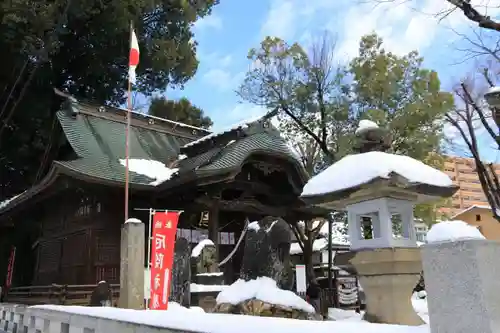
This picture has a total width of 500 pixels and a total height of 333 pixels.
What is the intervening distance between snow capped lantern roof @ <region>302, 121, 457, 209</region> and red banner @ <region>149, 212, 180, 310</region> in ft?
9.65

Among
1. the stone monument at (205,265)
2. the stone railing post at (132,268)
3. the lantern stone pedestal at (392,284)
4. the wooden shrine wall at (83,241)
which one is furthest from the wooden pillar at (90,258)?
the lantern stone pedestal at (392,284)

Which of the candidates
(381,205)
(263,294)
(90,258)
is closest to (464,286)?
(381,205)

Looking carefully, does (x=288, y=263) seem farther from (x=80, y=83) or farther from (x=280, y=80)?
(x=80, y=83)

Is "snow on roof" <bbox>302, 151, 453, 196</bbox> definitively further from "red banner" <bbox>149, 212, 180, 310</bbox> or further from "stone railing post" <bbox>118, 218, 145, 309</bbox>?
"stone railing post" <bbox>118, 218, 145, 309</bbox>

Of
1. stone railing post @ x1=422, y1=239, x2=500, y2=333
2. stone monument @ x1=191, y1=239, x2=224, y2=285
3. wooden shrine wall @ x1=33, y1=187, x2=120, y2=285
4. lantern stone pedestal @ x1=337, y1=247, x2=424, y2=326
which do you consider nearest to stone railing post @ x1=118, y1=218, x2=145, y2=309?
stone monument @ x1=191, y1=239, x2=224, y2=285

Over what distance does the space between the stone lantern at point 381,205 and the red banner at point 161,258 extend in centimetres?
296

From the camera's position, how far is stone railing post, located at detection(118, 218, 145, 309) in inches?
305

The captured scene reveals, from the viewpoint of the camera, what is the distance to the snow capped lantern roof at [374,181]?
21.8ft

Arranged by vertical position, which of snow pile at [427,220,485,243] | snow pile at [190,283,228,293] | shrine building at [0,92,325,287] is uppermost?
shrine building at [0,92,325,287]

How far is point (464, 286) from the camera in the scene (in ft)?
6.46

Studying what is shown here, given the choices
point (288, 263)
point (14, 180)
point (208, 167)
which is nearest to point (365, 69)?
point (208, 167)

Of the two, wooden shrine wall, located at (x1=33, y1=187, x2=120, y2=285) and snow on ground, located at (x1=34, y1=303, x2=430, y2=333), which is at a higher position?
wooden shrine wall, located at (x1=33, y1=187, x2=120, y2=285)

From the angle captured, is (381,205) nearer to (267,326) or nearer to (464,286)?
(267,326)

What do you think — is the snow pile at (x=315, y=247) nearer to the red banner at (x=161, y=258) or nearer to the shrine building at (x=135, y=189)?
the shrine building at (x=135, y=189)
